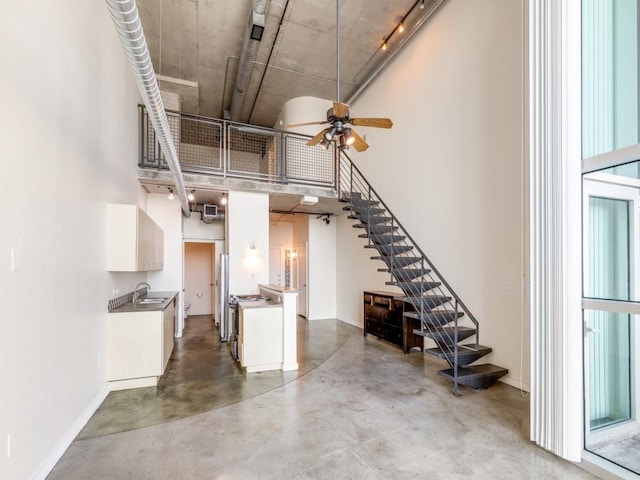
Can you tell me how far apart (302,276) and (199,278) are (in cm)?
340

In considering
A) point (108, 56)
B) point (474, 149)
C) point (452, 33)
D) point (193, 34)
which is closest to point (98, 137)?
point (108, 56)

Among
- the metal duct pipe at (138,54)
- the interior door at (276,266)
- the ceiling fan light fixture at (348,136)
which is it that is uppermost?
the ceiling fan light fixture at (348,136)

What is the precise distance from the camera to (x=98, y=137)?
359 centimetres

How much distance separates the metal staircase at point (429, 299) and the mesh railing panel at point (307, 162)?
1.34 feet

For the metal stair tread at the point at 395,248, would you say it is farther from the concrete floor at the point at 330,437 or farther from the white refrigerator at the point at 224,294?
the white refrigerator at the point at 224,294

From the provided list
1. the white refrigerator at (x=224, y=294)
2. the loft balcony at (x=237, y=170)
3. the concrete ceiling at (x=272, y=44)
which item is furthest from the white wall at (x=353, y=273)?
the concrete ceiling at (x=272, y=44)

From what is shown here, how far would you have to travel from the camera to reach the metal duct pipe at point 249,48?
5191 mm

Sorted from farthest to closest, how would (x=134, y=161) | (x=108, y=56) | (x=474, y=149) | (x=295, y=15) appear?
1. (x=295, y=15)
2. (x=134, y=161)
3. (x=474, y=149)
4. (x=108, y=56)

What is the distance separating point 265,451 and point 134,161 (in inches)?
188

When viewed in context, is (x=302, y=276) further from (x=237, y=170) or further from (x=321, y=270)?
(x=237, y=170)

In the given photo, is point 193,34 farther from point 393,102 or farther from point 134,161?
point 393,102

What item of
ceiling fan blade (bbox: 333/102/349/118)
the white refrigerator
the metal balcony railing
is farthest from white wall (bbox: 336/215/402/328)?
ceiling fan blade (bbox: 333/102/349/118)

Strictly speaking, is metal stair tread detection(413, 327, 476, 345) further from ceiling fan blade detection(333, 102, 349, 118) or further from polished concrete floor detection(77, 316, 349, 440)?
ceiling fan blade detection(333, 102, 349, 118)

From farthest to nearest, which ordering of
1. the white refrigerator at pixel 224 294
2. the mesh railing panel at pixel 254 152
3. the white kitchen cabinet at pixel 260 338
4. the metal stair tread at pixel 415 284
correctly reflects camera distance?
the mesh railing panel at pixel 254 152 → the white refrigerator at pixel 224 294 → the metal stair tread at pixel 415 284 → the white kitchen cabinet at pixel 260 338
